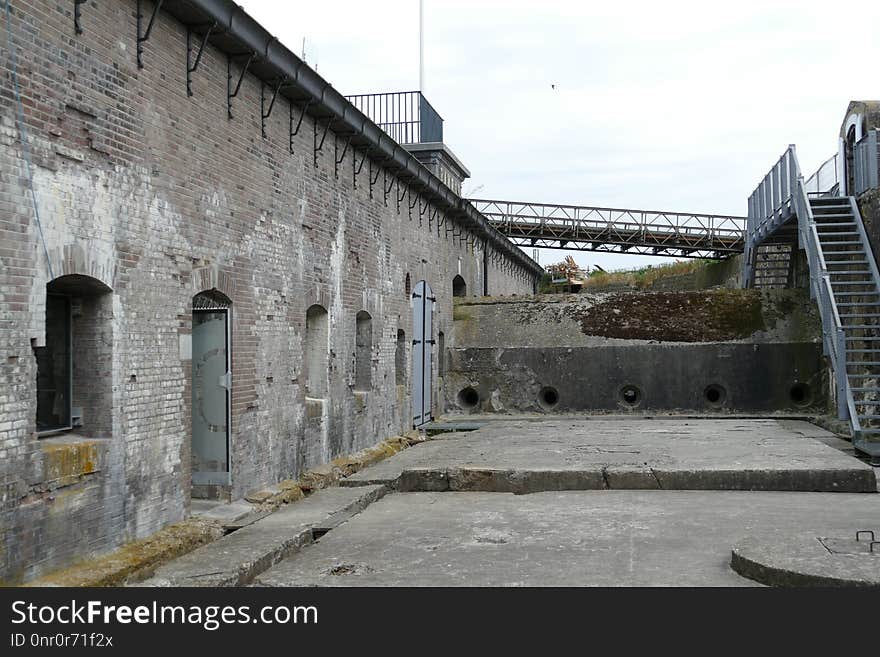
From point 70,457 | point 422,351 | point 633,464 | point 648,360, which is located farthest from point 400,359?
point 70,457

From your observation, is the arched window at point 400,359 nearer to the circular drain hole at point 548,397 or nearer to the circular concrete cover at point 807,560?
the circular drain hole at point 548,397

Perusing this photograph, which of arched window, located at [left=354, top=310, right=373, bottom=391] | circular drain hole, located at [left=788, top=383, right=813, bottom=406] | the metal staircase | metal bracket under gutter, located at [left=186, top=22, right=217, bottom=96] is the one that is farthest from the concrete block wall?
metal bracket under gutter, located at [left=186, top=22, right=217, bottom=96]

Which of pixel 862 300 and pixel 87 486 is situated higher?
pixel 862 300

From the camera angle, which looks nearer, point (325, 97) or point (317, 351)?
point (325, 97)

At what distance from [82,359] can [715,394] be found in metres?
13.0

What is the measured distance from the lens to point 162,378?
7.48 metres

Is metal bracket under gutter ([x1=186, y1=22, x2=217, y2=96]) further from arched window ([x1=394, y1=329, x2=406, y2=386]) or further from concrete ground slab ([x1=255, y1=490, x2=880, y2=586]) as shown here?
arched window ([x1=394, y1=329, x2=406, y2=386])

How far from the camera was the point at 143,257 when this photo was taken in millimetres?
7184

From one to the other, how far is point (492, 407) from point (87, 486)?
12.1 meters

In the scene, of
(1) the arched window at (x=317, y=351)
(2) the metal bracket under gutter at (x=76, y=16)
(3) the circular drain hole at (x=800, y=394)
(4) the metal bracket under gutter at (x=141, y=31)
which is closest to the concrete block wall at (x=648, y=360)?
(3) the circular drain hole at (x=800, y=394)

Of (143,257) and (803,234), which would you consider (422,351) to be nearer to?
(803,234)
